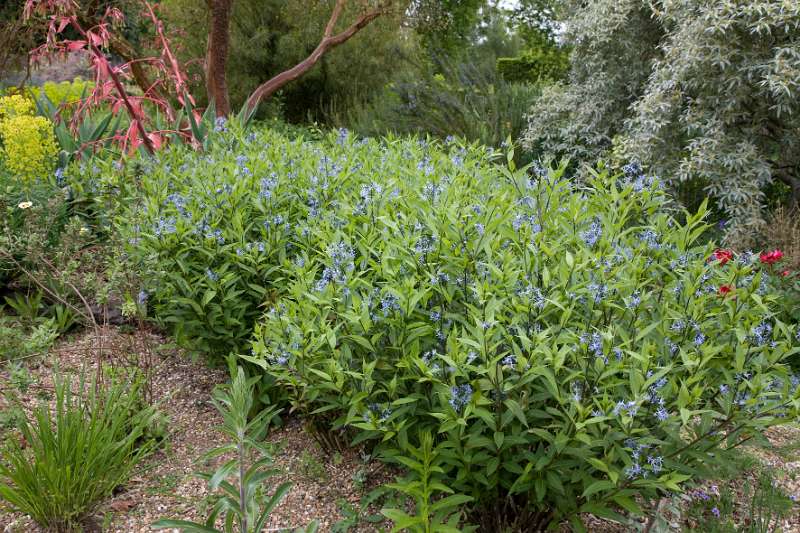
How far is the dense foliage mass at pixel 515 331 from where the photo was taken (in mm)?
1908

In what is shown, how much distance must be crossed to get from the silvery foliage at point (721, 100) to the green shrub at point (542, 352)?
3.15 m

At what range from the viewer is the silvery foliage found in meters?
5.58

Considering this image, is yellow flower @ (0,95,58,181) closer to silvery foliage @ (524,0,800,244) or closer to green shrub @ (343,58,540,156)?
green shrub @ (343,58,540,156)

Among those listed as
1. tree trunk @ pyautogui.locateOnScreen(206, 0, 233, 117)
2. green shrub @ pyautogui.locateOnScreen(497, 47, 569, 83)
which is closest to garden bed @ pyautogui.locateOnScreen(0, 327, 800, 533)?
tree trunk @ pyautogui.locateOnScreen(206, 0, 233, 117)

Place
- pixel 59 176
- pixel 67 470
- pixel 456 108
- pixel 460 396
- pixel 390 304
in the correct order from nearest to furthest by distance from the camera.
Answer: pixel 460 396, pixel 390 304, pixel 67 470, pixel 59 176, pixel 456 108

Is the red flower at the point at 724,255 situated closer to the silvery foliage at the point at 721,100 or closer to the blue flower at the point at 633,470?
the blue flower at the point at 633,470

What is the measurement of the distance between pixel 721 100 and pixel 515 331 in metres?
4.80

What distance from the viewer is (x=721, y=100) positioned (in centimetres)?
593

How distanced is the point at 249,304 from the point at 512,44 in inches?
879

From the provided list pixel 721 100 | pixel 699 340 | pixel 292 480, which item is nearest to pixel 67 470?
pixel 292 480

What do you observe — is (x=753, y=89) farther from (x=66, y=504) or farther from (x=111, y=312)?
(x=66, y=504)

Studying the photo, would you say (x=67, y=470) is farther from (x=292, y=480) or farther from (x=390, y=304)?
(x=390, y=304)

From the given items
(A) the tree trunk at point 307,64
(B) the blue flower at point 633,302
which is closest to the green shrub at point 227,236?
(B) the blue flower at point 633,302

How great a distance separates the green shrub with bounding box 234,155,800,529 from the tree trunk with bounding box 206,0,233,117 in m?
5.83
